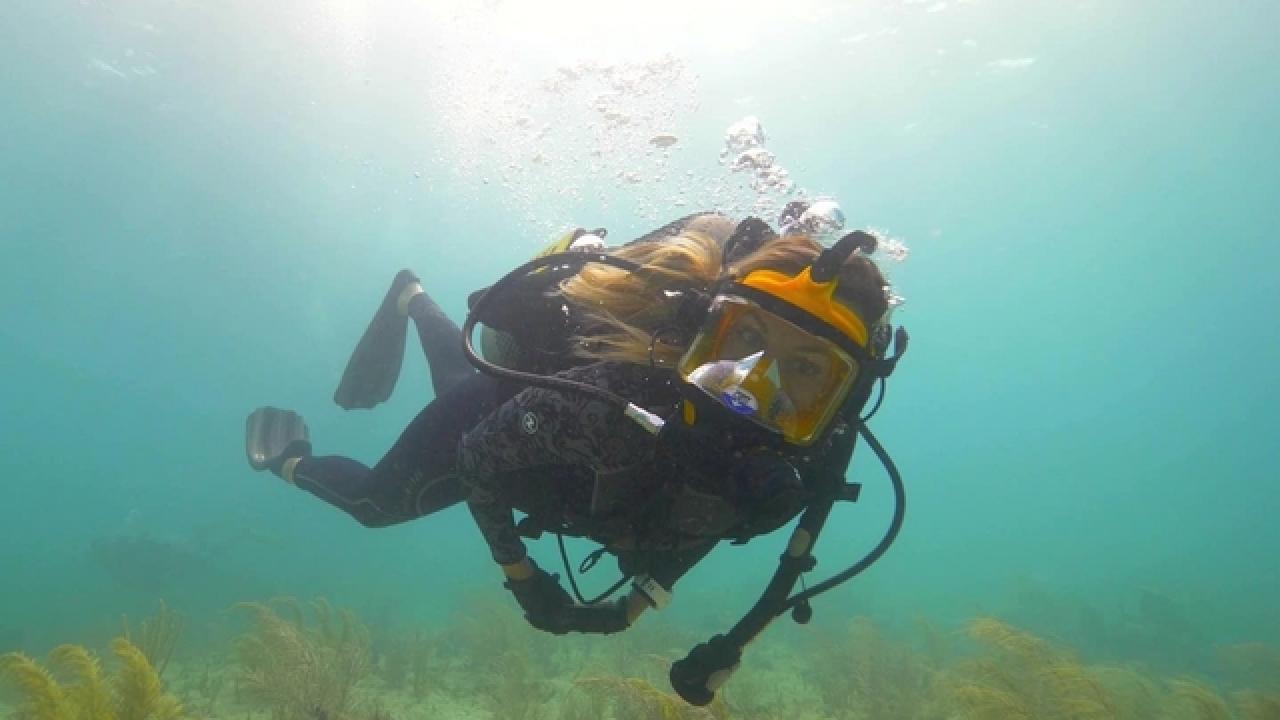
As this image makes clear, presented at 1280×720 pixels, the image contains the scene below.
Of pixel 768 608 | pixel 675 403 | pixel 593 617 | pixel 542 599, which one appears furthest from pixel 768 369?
pixel 542 599

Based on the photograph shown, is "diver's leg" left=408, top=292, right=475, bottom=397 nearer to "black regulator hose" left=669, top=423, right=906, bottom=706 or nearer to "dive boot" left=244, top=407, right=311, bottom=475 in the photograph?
"dive boot" left=244, top=407, right=311, bottom=475

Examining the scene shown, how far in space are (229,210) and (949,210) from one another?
165 feet

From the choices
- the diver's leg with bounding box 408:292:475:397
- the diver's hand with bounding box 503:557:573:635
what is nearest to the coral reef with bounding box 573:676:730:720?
the diver's hand with bounding box 503:557:573:635

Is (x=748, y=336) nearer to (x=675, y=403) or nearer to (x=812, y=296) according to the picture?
(x=812, y=296)

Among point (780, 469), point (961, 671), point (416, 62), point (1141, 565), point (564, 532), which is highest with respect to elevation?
point (416, 62)

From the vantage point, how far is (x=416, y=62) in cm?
2664

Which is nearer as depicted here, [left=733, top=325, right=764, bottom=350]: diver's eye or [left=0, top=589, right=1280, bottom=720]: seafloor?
[left=733, top=325, right=764, bottom=350]: diver's eye

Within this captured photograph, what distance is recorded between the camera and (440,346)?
238 inches

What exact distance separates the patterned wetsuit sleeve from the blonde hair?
0.37ft

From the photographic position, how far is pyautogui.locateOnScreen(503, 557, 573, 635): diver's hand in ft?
10.6

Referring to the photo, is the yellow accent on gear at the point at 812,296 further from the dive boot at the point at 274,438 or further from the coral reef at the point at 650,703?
the dive boot at the point at 274,438

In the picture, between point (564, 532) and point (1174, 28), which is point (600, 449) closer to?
point (564, 532)

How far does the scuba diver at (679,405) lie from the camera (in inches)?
89.7

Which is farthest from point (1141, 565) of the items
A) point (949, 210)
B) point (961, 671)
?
point (961, 671)
